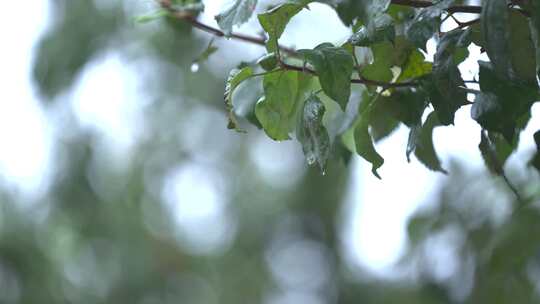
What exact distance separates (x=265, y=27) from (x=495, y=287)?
1.14 metres

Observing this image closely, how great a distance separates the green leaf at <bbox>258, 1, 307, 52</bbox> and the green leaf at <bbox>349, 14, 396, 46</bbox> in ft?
0.22

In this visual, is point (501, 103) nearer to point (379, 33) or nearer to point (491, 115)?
point (491, 115)

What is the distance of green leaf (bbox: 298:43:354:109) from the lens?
79cm

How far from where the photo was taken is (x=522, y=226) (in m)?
1.61

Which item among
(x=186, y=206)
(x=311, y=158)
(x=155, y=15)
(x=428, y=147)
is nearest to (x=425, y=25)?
(x=311, y=158)

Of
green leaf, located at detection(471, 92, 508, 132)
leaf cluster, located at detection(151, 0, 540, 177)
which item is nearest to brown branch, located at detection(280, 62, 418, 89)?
leaf cluster, located at detection(151, 0, 540, 177)

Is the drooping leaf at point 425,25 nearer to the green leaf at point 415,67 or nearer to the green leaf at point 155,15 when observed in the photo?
the green leaf at point 415,67

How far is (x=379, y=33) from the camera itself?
80 cm

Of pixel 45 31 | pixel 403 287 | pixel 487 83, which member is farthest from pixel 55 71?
pixel 487 83

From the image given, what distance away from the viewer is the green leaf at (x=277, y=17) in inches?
32.7

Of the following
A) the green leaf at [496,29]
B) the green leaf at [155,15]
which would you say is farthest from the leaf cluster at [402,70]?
the green leaf at [155,15]

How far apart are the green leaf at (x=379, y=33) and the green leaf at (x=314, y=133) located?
0.23ft

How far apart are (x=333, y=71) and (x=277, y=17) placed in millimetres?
83

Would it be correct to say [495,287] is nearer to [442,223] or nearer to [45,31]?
[442,223]
